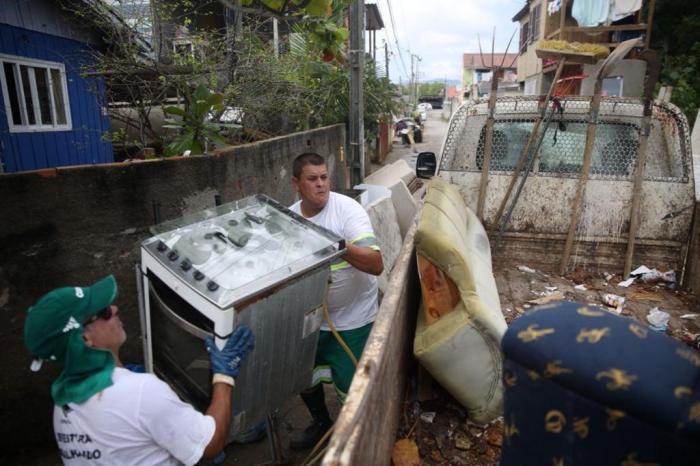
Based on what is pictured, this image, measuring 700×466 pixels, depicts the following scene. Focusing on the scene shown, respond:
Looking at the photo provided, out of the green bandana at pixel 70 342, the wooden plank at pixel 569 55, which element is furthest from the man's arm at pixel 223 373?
the wooden plank at pixel 569 55

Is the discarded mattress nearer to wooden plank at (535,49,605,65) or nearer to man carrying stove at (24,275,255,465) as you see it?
man carrying stove at (24,275,255,465)

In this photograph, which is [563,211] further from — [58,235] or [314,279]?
[58,235]

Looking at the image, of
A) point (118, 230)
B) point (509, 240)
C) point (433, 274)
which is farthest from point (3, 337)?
point (509, 240)

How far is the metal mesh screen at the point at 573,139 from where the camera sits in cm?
343

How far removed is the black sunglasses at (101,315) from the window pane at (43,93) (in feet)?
20.6

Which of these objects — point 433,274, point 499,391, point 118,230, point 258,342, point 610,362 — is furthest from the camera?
point 118,230

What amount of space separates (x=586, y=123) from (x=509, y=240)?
107cm

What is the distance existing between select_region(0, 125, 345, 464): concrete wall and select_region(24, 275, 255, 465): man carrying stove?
55.7 inches

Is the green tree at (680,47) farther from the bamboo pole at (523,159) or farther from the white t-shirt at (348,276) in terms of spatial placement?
the white t-shirt at (348,276)

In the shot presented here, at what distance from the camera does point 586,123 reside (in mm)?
3584

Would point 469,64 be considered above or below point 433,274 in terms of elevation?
above

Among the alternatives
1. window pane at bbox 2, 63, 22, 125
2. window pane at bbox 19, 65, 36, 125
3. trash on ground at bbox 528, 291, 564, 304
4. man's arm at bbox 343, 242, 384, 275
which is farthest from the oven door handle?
window pane at bbox 19, 65, 36, 125

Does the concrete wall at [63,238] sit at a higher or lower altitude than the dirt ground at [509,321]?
higher

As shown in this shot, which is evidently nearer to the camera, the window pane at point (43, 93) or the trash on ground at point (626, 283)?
the trash on ground at point (626, 283)
